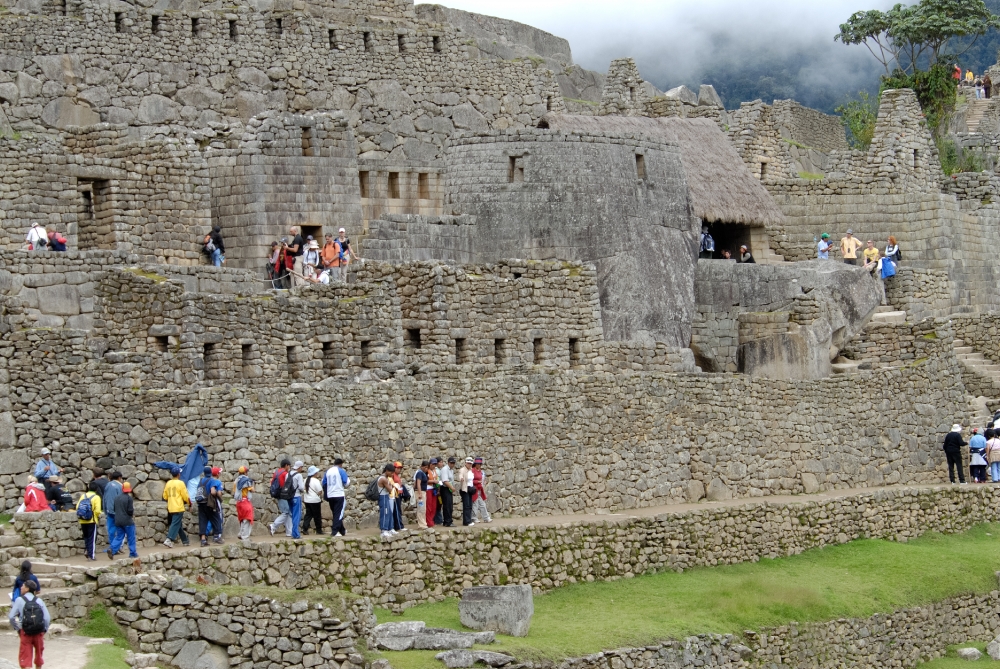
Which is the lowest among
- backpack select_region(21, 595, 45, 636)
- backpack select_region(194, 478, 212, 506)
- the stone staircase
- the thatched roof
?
backpack select_region(21, 595, 45, 636)

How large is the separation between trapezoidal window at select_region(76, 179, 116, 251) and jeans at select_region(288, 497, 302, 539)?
22.6 ft

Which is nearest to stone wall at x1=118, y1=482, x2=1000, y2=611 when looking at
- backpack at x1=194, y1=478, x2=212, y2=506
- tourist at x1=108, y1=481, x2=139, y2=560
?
tourist at x1=108, y1=481, x2=139, y2=560

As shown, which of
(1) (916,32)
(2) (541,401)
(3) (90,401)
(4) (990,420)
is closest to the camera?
(3) (90,401)

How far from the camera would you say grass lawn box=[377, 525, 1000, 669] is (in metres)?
30.3

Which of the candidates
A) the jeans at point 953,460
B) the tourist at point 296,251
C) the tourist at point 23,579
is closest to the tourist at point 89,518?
the tourist at point 23,579

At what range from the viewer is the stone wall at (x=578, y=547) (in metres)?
29.6

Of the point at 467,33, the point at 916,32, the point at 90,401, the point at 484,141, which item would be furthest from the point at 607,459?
the point at 916,32

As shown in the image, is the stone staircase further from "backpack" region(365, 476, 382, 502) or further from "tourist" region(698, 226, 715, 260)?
"backpack" region(365, 476, 382, 502)

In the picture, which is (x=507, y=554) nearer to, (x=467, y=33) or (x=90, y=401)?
(x=90, y=401)

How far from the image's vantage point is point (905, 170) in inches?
1957

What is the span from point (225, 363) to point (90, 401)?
2.74 m

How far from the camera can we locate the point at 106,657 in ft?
86.9

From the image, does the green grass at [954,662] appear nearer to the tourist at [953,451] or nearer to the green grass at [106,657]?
the tourist at [953,451]

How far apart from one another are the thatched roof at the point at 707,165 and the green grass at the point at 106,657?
18.0m
